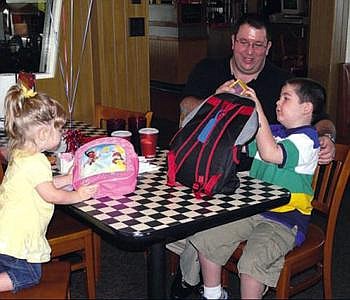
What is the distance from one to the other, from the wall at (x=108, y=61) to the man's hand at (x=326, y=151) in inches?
79.2

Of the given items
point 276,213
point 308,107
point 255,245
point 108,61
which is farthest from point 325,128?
point 108,61

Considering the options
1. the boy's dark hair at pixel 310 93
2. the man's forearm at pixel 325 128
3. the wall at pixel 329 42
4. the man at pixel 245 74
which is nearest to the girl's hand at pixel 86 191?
the man at pixel 245 74

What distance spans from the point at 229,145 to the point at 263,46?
1.06 metres

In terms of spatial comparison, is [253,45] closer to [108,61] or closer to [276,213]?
[276,213]

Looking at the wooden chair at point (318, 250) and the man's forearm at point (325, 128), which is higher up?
the man's forearm at point (325, 128)

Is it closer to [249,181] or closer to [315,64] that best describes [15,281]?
[249,181]

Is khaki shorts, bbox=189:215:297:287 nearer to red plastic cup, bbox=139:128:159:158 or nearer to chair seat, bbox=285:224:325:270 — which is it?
chair seat, bbox=285:224:325:270

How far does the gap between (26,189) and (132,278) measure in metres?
1.21

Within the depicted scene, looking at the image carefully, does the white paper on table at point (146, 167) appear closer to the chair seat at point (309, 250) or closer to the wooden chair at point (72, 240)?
the wooden chair at point (72, 240)

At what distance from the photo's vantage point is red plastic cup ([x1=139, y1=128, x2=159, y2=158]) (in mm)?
2322

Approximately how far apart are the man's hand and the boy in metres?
0.13

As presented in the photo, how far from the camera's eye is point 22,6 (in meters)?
3.66

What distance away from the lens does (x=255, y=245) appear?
1989 millimetres

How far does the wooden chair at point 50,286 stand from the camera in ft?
5.85
